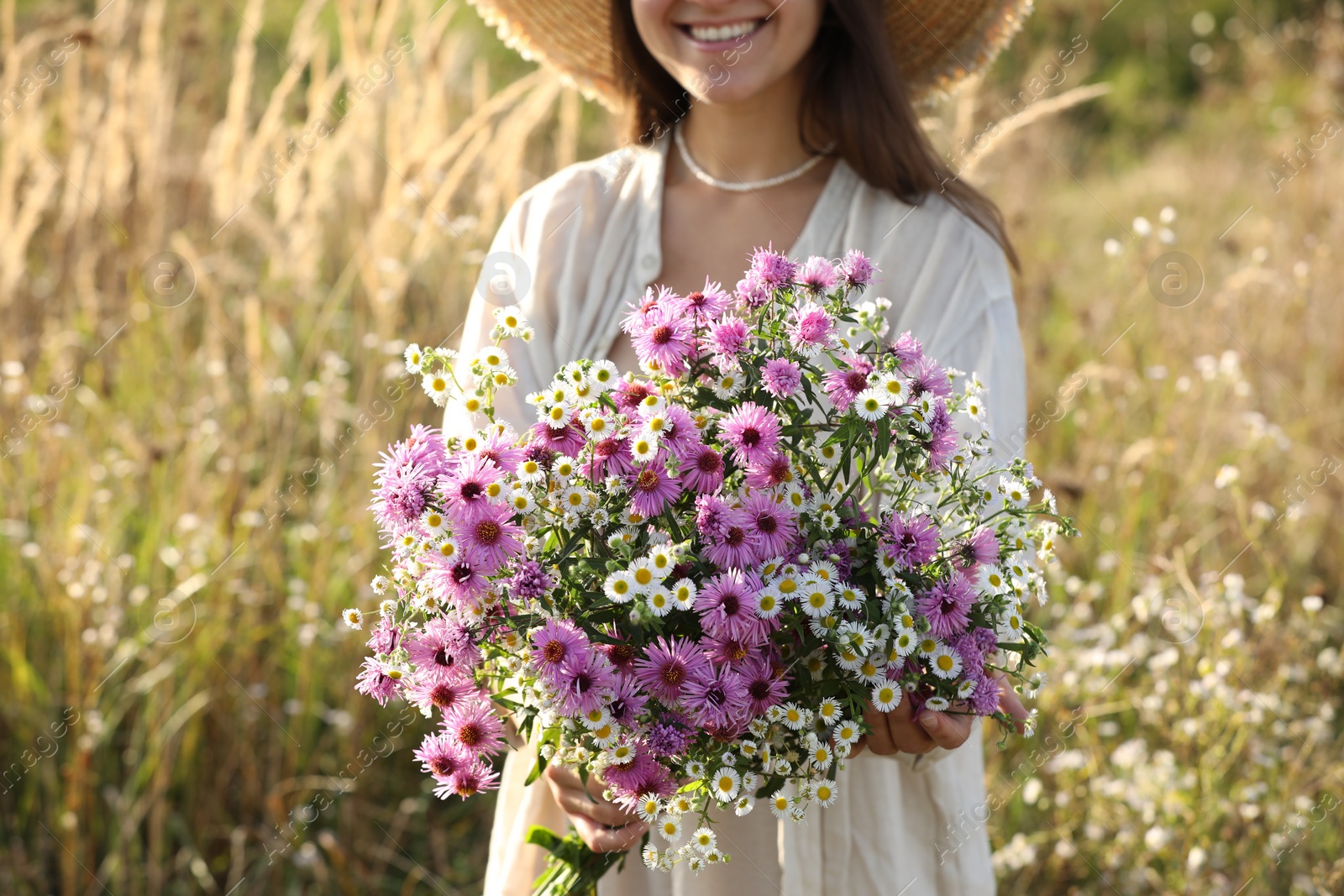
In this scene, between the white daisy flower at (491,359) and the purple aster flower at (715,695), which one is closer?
the purple aster flower at (715,695)

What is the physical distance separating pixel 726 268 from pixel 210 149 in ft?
8.26

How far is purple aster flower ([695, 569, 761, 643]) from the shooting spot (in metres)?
0.99

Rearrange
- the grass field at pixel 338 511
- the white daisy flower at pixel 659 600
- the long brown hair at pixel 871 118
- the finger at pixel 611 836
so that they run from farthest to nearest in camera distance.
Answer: the grass field at pixel 338 511
the long brown hair at pixel 871 118
the finger at pixel 611 836
the white daisy flower at pixel 659 600

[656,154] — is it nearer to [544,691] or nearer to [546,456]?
[546,456]

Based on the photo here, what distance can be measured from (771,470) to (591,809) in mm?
477

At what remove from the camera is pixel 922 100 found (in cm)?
195

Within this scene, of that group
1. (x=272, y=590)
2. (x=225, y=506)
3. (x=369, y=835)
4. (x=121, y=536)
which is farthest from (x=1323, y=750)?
(x=121, y=536)

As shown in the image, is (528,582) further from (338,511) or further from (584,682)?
(338,511)

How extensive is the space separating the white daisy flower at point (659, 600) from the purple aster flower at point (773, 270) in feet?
1.02

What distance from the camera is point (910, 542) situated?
108 cm

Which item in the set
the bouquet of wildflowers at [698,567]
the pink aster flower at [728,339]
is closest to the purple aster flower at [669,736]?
the bouquet of wildflowers at [698,567]

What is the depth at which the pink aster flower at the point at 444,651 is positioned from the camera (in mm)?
1052

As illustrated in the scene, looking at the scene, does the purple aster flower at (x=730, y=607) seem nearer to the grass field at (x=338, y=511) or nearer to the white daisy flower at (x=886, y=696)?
the white daisy flower at (x=886, y=696)

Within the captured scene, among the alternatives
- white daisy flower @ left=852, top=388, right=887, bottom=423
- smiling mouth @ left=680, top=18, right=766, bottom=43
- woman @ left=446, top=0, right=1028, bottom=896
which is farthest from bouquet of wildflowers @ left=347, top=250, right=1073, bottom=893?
smiling mouth @ left=680, top=18, right=766, bottom=43
